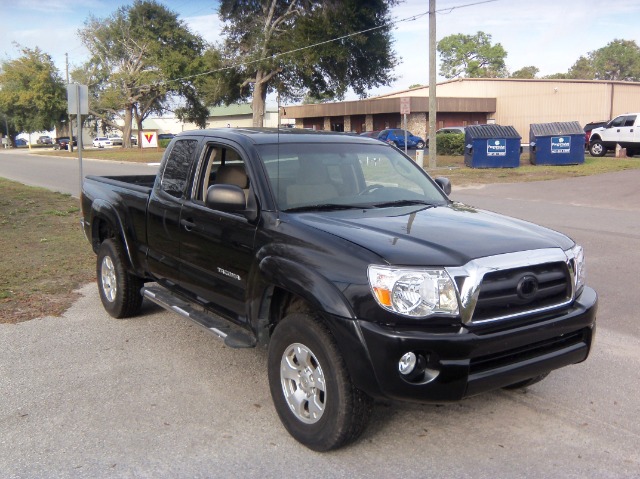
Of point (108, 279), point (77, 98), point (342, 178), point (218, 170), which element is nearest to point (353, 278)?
point (342, 178)

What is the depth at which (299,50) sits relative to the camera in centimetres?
3834

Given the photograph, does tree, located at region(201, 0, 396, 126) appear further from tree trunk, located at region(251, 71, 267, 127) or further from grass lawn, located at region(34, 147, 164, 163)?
grass lawn, located at region(34, 147, 164, 163)

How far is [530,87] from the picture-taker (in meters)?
51.3

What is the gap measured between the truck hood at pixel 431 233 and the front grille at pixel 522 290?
0.45 ft

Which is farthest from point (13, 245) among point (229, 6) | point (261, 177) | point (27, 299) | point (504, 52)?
point (504, 52)

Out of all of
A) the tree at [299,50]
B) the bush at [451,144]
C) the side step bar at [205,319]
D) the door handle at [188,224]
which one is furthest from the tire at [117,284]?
the tree at [299,50]

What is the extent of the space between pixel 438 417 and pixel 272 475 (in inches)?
49.7

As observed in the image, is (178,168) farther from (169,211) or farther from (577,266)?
(577,266)

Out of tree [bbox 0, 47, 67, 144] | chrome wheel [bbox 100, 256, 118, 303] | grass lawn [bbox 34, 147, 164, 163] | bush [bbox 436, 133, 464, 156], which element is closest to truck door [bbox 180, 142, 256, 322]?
chrome wheel [bbox 100, 256, 118, 303]

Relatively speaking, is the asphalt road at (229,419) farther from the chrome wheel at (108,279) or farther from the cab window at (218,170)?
the cab window at (218,170)

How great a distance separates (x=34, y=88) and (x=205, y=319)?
67.2 metres

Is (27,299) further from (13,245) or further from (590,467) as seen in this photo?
(590,467)

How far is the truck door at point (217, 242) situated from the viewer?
4.54 m

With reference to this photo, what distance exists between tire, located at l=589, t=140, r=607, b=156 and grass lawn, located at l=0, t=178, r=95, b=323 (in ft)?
82.2
